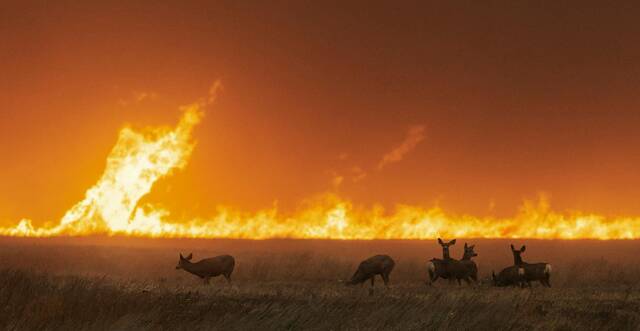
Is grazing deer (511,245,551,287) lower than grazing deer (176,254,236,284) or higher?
lower

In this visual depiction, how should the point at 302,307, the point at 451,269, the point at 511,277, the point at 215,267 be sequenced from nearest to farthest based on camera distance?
the point at 302,307 → the point at 511,277 → the point at 451,269 → the point at 215,267

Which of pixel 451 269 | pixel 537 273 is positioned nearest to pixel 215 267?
pixel 451 269

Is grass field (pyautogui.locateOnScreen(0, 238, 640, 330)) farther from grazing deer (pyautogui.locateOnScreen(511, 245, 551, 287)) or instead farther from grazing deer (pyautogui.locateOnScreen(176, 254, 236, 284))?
grazing deer (pyautogui.locateOnScreen(176, 254, 236, 284))

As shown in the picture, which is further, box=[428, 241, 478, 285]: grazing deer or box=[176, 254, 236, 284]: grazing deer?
box=[176, 254, 236, 284]: grazing deer

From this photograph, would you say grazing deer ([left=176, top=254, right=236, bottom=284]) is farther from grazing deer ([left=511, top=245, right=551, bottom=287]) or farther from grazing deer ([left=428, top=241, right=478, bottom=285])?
grazing deer ([left=511, top=245, right=551, bottom=287])

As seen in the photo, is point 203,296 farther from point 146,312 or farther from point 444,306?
point 444,306

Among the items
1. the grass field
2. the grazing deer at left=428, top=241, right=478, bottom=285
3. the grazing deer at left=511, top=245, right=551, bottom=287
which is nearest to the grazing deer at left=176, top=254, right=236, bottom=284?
the grass field

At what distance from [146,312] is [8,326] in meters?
4.10

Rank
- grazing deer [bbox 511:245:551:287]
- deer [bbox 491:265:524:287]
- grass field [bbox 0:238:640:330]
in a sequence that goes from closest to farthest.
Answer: grass field [bbox 0:238:640:330] < deer [bbox 491:265:524:287] < grazing deer [bbox 511:245:551:287]

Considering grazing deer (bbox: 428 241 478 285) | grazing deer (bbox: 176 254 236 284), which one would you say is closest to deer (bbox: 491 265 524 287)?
grazing deer (bbox: 428 241 478 285)

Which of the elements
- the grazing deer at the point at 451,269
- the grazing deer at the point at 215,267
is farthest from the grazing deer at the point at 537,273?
the grazing deer at the point at 215,267

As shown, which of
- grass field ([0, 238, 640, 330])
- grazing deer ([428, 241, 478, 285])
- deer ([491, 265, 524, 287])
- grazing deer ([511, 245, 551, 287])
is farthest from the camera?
grazing deer ([428, 241, 478, 285])

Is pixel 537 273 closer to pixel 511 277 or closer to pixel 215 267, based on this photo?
pixel 511 277

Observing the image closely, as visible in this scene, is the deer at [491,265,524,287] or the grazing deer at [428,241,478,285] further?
the grazing deer at [428,241,478,285]
